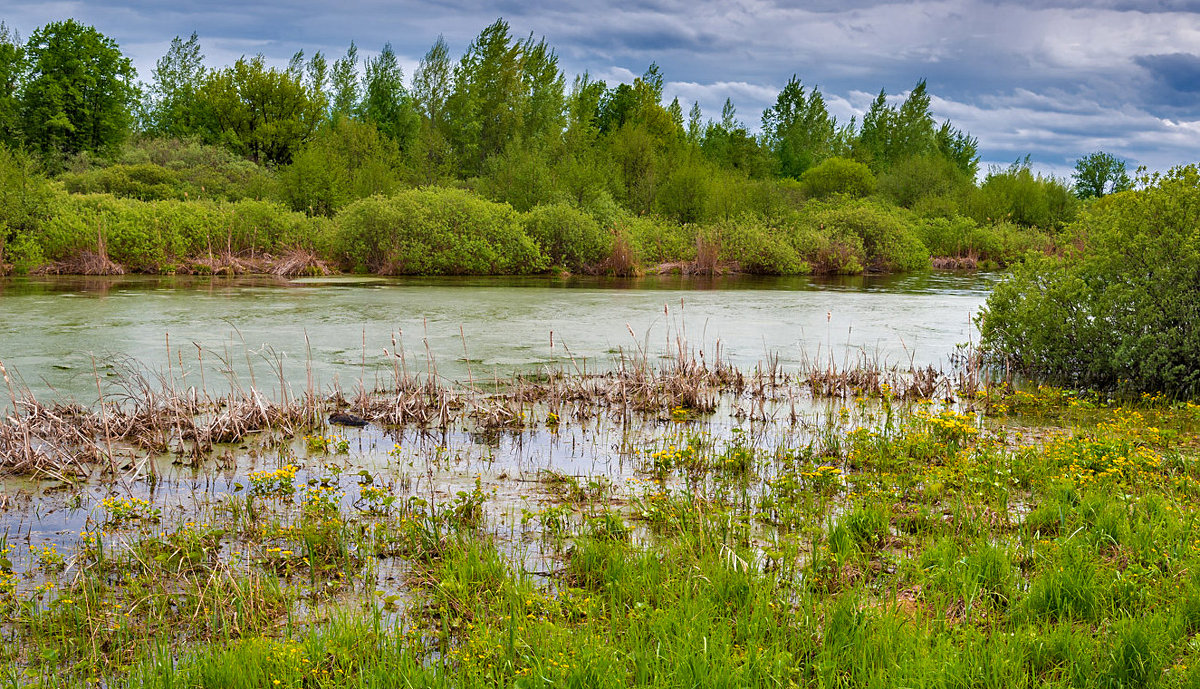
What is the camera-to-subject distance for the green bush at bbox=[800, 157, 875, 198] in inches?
2569

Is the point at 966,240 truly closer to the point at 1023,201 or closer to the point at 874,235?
the point at 874,235

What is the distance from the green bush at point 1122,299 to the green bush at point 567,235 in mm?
23981

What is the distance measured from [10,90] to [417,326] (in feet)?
178

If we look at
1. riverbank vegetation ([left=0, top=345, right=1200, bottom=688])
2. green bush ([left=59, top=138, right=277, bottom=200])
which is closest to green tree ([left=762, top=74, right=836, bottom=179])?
green bush ([left=59, top=138, right=277, bottom=200])

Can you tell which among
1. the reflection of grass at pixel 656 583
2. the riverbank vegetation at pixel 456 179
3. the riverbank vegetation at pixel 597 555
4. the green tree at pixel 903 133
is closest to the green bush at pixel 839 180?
the riverbank vegetation at pixel 456 179

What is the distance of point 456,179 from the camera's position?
53.9 metres

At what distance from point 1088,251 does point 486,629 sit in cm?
964

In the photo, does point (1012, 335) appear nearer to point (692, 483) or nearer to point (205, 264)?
point (692, 483)

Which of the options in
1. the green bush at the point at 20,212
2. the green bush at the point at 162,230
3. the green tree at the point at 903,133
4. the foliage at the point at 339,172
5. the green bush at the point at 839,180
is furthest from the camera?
the green tree at the point at 903,133

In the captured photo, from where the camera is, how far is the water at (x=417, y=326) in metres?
11.3

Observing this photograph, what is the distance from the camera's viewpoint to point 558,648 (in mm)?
3566

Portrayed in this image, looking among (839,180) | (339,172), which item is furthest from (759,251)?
(839,180)

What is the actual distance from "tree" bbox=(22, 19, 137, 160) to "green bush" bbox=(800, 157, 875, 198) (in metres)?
48.3

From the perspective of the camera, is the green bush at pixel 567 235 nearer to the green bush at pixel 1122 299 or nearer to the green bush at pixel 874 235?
the green bush at pixel 874 235
